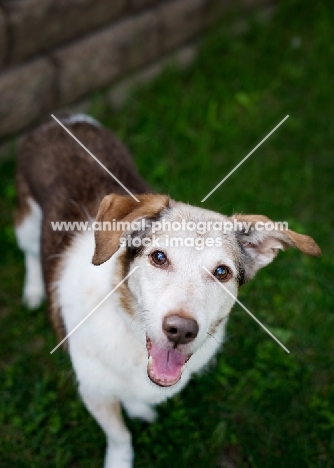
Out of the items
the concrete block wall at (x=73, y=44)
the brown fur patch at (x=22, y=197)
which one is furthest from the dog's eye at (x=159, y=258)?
the concrete block wall at (x=73, y=44)

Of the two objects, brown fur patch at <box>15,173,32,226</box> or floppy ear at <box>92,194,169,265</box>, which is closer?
floppy ear at <box>92,194,169,265</box>

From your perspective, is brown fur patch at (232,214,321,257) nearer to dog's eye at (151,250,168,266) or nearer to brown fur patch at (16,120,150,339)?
dog's eye at (151,250,168,266)

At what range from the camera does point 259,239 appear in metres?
2.95

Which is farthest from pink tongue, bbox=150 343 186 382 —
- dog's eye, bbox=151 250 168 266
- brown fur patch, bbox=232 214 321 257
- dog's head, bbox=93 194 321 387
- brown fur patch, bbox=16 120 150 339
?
brown fur patch, bbox=16 120 150 339

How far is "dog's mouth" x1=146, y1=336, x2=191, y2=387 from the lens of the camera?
2626 mm

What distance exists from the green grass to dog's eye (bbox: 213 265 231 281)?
1260 millimetres

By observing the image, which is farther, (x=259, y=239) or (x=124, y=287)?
(x=259, y=239)

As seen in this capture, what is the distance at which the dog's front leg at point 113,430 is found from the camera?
10.3 feet

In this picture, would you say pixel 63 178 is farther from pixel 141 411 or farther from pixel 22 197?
pixel 141 411

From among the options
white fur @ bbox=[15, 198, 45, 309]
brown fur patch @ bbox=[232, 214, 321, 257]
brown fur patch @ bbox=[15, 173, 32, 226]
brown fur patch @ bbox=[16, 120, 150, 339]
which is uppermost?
brown fur patch @ bbox=[232, 214, 321, 257]

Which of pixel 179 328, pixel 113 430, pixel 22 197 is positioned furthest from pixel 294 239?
pixel 22 197

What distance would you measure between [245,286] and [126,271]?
181cm

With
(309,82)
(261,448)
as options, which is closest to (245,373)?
(261,448)

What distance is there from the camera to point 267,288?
176 inches
